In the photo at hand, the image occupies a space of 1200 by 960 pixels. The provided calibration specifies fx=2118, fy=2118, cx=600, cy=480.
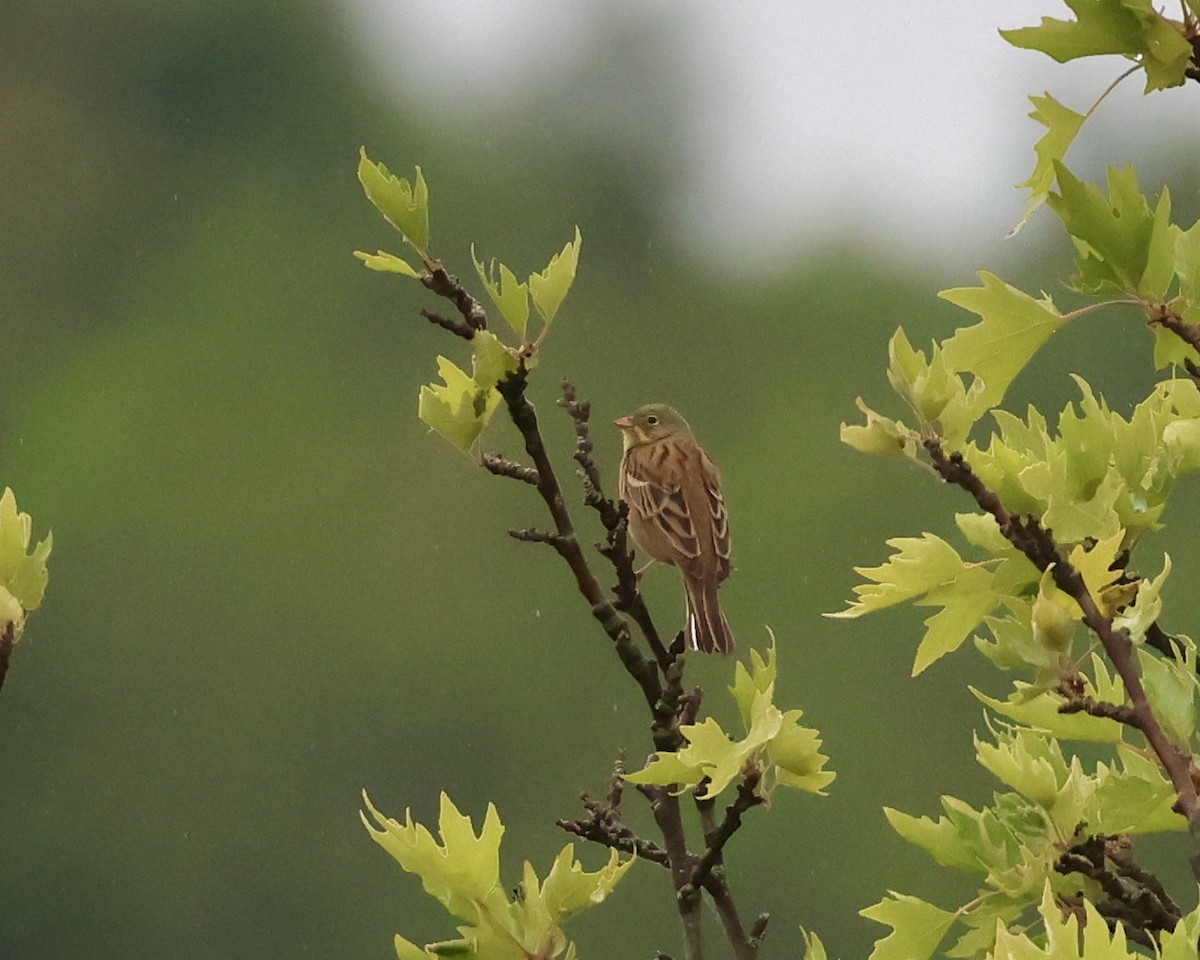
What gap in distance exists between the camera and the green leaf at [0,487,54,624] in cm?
160

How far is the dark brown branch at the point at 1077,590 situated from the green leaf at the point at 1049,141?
Result: 29 cm

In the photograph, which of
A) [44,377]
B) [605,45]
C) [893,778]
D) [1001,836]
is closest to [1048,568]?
[1001,836]

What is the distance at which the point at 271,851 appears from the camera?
29.1 m

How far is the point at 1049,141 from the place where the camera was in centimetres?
165

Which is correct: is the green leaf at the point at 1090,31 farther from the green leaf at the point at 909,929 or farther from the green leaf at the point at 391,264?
the green leaf at the point at 909,929

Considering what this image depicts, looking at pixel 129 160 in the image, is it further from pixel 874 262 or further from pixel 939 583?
pixel 939 583

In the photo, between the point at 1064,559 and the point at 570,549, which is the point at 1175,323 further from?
the point at 570,549

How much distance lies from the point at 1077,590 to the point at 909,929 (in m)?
0.35

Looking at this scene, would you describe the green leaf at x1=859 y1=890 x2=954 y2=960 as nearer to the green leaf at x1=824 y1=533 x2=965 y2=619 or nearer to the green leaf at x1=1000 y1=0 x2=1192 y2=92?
the green leaf at x1=824 y1=533 x2=965 y2=619

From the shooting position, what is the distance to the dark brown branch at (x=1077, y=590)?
1.39 m

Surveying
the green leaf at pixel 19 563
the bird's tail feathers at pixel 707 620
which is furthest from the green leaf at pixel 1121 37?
the bird's tail feathers at pixel 707 620

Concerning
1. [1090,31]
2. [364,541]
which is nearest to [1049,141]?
[1090,31]

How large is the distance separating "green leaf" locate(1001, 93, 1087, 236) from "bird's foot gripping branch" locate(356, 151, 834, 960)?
1.26ft

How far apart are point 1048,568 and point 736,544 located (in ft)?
83.6
